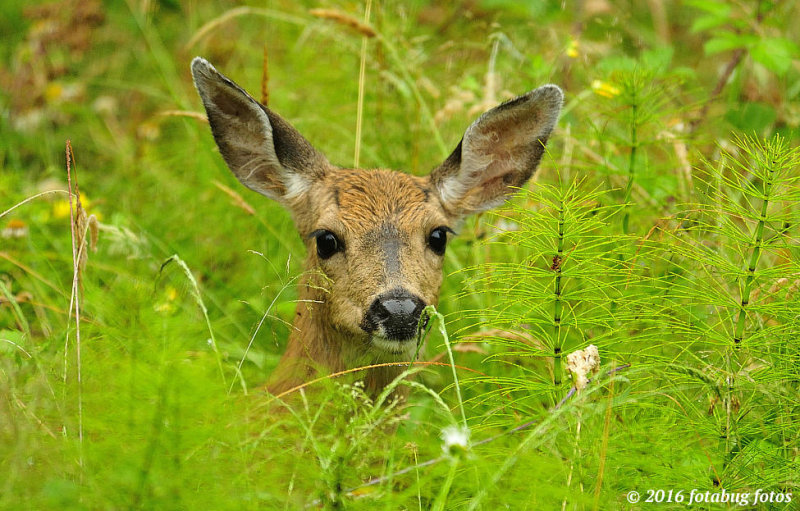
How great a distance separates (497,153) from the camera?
17.0 feet

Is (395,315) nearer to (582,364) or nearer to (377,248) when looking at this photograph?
(377,248)

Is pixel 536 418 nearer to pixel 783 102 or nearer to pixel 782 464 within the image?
pixel 782 464

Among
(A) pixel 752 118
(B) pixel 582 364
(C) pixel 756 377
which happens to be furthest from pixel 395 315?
(A) pixel 752 118

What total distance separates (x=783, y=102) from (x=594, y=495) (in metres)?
4.60

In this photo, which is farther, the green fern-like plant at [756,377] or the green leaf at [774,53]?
the green leaf at [774,53]

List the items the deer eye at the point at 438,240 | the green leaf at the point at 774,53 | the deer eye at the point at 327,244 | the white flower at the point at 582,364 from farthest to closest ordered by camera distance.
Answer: the green leaf at the point at 774,53, the deer eye at the point at 438,240, the deer eye at the point at 327,244, the white flower at the point at 582,364

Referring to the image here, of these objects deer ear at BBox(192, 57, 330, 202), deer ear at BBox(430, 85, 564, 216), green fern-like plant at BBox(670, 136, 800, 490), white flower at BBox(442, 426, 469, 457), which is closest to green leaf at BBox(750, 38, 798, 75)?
deer ear at BBox(430, 85, 564, 216)

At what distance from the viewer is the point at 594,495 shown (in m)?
2.88

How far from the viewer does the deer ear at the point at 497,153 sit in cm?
489

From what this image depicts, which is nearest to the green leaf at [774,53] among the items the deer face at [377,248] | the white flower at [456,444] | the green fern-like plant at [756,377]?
the green fern-like plant at [756,377]

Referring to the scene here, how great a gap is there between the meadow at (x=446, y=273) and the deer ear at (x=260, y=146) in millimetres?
414

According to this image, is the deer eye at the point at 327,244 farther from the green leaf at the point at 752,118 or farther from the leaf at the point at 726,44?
the green leaf at the point at 752,118

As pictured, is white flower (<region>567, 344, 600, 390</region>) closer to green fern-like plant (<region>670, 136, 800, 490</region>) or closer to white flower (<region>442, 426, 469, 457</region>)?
green fern-like plant (<region>670, 136, 800, 490</region>)

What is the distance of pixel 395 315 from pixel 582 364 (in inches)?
42.3
